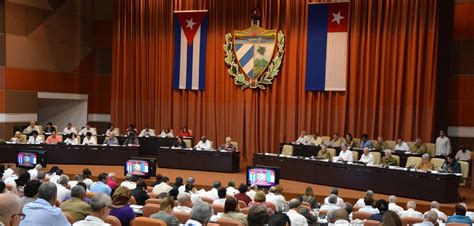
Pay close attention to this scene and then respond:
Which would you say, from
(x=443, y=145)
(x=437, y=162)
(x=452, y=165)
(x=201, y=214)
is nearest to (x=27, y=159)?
(x=201, y=214)

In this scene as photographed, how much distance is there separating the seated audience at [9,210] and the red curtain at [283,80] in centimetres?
1550

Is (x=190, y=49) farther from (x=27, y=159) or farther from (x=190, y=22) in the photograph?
(x=27, y=159)

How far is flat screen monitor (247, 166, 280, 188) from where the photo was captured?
12921mm

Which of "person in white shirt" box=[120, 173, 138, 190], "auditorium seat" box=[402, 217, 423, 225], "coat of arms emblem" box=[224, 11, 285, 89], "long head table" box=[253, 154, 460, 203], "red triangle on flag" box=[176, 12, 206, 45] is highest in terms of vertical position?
"red triangle on flag" box=[176, 12, 206, 45]

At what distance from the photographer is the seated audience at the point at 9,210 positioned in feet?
9.52

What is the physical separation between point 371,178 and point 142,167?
19.2 feet

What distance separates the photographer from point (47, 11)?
Result: 70.3ft

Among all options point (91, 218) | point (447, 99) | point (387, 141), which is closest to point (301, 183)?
point (387, 141)

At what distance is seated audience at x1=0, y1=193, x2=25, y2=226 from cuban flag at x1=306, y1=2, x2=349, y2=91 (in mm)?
16197

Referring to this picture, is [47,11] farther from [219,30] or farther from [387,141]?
[387,141]

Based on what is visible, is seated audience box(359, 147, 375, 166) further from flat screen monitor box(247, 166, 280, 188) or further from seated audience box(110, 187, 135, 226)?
seated audience box(110, 187, 135, 226)

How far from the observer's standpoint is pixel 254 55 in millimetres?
20000

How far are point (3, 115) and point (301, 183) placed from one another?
11.3 m

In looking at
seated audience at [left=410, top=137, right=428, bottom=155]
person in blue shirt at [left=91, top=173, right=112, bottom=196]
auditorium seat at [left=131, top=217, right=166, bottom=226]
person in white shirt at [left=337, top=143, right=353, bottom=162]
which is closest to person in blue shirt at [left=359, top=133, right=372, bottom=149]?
seated audience at [left=410, top=137, right=428, bottom=155]
